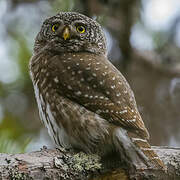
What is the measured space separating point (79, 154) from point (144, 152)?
50 cm

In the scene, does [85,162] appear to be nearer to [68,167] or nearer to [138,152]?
[68,167]

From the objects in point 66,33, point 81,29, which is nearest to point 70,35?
point 66,33

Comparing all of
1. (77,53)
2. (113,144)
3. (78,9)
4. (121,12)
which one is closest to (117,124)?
(113,144)

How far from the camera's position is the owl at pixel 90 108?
2932mm

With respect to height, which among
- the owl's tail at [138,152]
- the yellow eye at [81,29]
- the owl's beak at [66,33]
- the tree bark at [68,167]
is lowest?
the tree bark at [68,167]

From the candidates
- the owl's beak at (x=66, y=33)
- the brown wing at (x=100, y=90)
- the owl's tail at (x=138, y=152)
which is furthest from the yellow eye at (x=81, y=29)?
the owl's tail at (x=138, y=152)

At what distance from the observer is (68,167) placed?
2.70 metres

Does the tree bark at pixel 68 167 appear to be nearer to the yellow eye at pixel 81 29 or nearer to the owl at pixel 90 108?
the owl at pixel 90 108

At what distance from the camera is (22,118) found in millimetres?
4688

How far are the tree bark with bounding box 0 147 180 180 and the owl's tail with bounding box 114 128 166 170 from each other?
0.21ft

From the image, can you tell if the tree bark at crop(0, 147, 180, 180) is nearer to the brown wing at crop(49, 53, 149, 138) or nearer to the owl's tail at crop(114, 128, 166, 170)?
the owl's tail at crop(114, 128, 166, 170)

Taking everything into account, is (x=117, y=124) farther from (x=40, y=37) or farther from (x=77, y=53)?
(x=40, y=37)

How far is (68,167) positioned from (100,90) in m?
0.76

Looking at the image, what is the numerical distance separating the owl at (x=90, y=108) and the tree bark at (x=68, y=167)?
118mm
